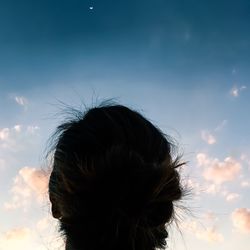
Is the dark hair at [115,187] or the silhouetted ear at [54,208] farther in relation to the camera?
the silhouetted ear at [54,208]

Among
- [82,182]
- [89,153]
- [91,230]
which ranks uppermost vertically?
[89,153]

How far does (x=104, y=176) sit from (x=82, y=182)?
0.14 m

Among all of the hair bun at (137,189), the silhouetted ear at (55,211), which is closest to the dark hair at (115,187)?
the hair bun at (137,189)

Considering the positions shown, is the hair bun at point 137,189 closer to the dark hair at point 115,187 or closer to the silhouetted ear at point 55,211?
the dark hair at point 115,187

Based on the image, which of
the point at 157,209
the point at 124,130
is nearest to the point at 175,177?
the point at 157,209

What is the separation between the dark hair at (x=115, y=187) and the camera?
310 centimetres

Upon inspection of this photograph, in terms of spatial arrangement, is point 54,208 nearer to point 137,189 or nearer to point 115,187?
point 115,187

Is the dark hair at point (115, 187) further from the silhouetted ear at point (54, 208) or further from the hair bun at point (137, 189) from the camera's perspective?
the silhouetted ear at point (54, 208)

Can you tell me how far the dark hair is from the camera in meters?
3.10

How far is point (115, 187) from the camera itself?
3156 mm

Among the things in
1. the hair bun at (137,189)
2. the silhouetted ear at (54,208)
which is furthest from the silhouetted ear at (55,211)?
the hair bun at (137,189)

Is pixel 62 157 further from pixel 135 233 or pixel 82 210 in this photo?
pixel 135 233

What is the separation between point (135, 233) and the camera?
310 cm

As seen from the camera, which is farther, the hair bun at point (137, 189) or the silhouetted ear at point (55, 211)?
the silhouetted ear at point (55, 211)
